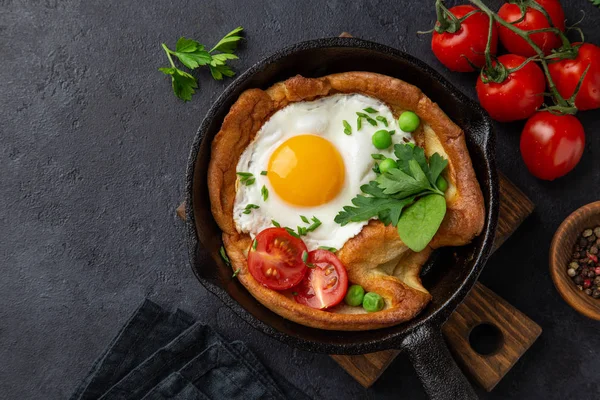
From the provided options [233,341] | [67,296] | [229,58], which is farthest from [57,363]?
[229,58]

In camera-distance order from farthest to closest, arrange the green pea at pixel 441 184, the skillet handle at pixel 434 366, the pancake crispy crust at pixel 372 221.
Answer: the green pea at pixel 441 184 < the pancake crispy crust at pixel 372 221 < the skillet handle at pixel 434 366

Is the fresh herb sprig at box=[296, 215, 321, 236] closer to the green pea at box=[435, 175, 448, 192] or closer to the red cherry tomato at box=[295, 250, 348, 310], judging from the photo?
the red cherry tomato at box=[295, 250, 348, 310]

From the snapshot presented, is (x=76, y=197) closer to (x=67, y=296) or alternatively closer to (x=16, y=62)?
(x=67, y=296)

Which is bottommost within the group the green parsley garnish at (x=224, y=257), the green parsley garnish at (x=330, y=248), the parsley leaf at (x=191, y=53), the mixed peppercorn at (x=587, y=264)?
the mixed peppercorn at (x=587, y=264)

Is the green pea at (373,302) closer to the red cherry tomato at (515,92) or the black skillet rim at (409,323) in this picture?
the black skillet rim at (409,323)

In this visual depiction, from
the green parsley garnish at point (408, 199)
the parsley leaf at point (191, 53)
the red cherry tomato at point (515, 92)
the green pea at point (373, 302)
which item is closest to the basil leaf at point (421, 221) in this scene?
the green parsley garnish at point (408, 199)

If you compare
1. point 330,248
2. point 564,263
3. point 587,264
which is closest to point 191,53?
point 330,248

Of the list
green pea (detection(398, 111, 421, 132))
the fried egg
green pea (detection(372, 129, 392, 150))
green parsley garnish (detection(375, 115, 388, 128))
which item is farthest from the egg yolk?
green pea (detection(398, 111, 421, 132))

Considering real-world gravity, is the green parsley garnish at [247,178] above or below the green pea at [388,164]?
below
